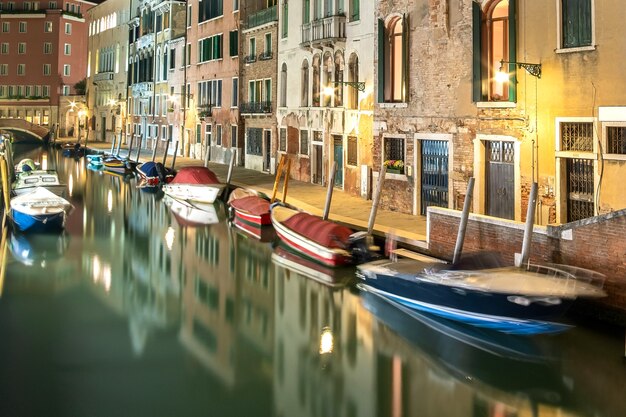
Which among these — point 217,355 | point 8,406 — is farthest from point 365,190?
point 8,406

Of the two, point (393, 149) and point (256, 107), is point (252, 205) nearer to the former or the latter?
point (393, 149)

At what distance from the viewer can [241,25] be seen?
26.7 meters

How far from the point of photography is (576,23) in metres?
10.5

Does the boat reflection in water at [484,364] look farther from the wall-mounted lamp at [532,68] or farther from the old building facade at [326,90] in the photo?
the old building facade at [326,90]

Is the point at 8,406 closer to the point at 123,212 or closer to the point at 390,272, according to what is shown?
the point at 390,272

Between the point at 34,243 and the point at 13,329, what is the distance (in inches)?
253

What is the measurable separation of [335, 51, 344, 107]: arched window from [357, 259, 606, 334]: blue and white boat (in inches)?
377

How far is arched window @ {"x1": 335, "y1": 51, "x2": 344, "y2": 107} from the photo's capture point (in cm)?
1855

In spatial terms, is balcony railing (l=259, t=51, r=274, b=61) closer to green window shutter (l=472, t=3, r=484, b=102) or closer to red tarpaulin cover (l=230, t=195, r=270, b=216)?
red tarpaulin cover (l=230, t=195, r=270, b=216)

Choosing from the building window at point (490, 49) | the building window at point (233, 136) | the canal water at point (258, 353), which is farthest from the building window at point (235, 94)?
the building window at point (490, 49)

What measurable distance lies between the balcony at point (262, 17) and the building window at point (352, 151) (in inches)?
295

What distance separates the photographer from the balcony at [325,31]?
59.0 ft

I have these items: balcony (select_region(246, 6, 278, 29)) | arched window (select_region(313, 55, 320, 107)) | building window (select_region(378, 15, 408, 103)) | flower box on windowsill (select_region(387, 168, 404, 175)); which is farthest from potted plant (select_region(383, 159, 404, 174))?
balcony (select_region(246, 6, 278, 29))

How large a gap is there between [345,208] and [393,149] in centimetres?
185
